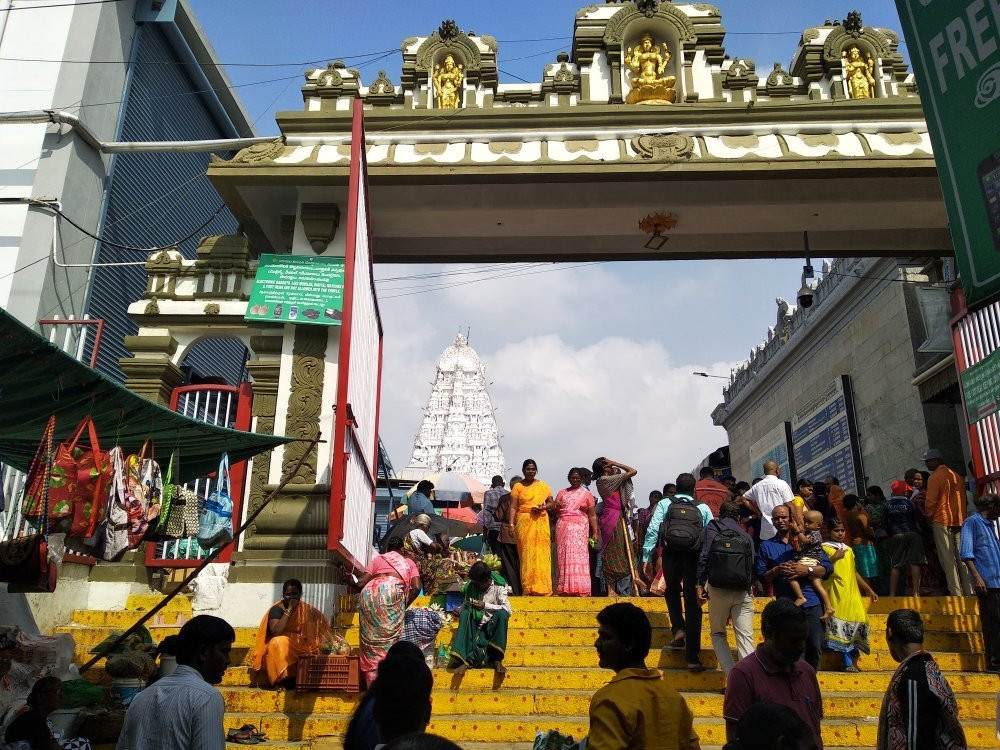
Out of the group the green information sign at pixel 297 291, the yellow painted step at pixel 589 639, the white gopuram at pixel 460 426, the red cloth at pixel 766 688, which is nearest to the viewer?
the red cloth at pixel 766 688

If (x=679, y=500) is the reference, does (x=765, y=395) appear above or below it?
above

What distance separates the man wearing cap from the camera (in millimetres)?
8555

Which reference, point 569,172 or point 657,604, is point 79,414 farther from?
point 569,172

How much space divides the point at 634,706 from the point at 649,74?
9946 millimetres

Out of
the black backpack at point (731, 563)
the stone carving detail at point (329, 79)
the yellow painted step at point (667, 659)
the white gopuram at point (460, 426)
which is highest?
the white gopuram at point (460, 426)

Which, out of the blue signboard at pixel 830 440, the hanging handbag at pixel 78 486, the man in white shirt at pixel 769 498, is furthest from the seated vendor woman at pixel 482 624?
the blue signboard at pixel 830 440

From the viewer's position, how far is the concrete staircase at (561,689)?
5934mm

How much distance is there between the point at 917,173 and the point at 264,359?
865cm

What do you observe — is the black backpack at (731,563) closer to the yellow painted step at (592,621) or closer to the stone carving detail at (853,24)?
the yellow painted step at (592,621)

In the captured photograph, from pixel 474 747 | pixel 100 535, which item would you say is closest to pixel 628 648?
pixel 474 747

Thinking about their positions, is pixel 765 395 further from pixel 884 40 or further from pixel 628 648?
pixel 628 648

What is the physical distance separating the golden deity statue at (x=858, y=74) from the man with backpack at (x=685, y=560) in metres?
6.98

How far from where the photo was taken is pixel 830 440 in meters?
16.8

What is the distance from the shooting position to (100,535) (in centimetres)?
602
